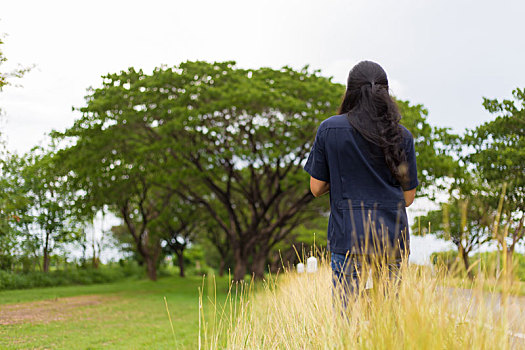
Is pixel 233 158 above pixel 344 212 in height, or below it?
above

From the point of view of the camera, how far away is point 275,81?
14.9 m

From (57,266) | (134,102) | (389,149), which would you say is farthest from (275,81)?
(57,266)

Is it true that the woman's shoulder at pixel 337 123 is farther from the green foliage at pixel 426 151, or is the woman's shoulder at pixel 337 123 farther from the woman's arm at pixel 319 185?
the green foliage at pixel 426 151

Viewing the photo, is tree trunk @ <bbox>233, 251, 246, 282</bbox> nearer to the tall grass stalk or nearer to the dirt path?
the dirt path

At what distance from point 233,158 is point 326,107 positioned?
346 centimetres

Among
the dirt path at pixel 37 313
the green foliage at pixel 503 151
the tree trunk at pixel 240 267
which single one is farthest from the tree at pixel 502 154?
the dirt path at pixel 37 313

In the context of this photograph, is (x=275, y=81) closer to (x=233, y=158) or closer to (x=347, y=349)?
(x=233, y=158)

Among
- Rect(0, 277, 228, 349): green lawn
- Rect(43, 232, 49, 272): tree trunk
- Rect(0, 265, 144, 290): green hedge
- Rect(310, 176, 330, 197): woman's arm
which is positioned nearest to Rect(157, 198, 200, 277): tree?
Rect(0, 265, 144, 290): green hedge

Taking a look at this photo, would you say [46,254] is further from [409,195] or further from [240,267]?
[409,195]

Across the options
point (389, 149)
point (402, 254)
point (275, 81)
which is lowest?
point (402, 254)

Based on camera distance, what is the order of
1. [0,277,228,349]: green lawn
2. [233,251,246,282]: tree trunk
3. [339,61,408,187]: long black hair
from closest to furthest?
[339,61,408,187]: long black hair < [0,277,228,349]: green lawn < [233,251,246,282]: tree trunk

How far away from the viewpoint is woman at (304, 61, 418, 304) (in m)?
2.19

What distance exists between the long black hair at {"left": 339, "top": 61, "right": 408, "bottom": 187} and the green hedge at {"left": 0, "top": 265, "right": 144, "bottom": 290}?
19.6m

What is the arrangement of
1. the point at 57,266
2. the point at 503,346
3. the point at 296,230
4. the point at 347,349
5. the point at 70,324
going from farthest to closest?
the point at 57,266
the point at 296,230
the point at 70,324
the point at 347,349
the point at 503,346
